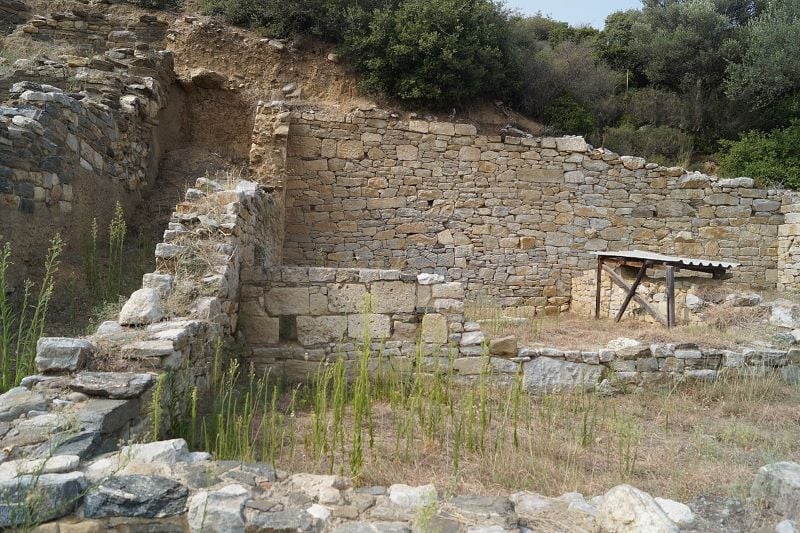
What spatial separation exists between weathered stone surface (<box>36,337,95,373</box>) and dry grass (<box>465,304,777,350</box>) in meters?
4.28

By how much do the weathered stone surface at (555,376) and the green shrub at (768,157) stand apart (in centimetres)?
907

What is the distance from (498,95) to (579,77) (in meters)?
2.95

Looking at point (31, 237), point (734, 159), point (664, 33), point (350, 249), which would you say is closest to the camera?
point (31, 237)

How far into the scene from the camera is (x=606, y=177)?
37.7ft

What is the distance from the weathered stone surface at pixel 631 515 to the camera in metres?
2.55

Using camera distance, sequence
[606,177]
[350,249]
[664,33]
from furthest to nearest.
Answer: [664,33]
[606,177]
[350,249]

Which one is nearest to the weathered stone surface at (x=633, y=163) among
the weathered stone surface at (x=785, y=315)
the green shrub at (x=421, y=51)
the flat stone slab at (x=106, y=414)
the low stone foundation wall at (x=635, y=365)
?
the green shrub at (x=421, y=51)

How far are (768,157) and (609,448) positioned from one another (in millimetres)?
11217

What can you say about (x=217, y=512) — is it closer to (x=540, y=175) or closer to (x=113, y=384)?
(x=113, y=384)

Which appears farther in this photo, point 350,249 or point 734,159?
point 734,159

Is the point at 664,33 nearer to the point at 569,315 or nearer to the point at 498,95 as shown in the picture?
the point at 498,95

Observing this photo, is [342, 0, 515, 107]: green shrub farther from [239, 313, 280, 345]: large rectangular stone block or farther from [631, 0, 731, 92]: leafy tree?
[239, 313, 280, 345]: large rectangular stone block

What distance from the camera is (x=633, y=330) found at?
810 centimetres

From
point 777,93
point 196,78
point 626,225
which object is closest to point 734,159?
point 777,93
